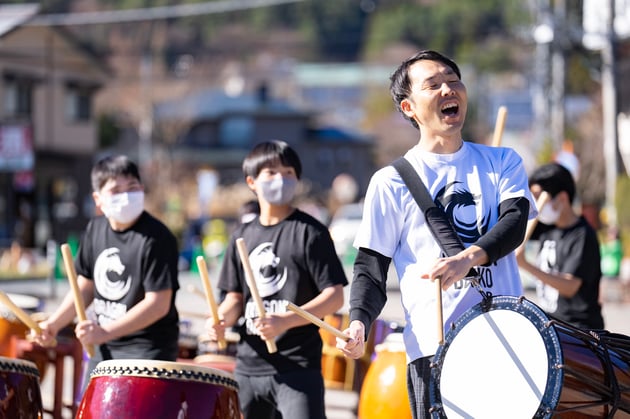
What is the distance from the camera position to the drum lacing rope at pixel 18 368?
4.90 m

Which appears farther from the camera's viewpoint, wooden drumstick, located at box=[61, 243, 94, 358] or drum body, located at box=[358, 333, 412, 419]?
drum body, located at box=[358, 333, 412, 419]

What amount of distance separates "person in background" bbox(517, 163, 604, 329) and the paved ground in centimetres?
206

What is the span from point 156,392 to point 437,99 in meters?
1.54

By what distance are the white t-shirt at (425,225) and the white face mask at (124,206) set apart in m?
1.96

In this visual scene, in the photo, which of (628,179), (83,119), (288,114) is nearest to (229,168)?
(288,114)

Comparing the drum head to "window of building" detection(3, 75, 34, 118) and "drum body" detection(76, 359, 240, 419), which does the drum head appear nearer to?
"drum body" detection(76, 359, 240, 419)

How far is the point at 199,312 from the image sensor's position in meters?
15.6

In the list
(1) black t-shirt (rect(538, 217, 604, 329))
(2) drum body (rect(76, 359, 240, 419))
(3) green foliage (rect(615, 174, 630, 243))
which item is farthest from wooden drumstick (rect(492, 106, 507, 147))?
(3) green foliage (rect(615, 174, 630, 243))

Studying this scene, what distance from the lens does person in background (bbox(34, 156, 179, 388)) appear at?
5539mm

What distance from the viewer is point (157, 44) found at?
4227 inches

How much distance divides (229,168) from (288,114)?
6.12m

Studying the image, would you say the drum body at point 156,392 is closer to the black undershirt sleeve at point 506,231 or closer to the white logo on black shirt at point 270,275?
the white logo on black shirt at point 270,275

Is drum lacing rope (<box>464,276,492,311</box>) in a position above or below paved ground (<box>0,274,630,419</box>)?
above

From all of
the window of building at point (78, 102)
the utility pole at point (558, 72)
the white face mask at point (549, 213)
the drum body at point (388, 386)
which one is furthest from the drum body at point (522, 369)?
the window of building at point (78, 102)
